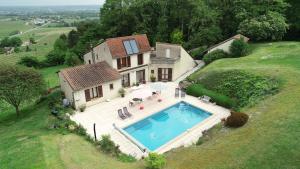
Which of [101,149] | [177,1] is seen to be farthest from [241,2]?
[101,149]

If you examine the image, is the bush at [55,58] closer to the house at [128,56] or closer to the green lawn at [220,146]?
the house at [128,56]

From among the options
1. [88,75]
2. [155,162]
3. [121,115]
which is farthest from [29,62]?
[155,162]

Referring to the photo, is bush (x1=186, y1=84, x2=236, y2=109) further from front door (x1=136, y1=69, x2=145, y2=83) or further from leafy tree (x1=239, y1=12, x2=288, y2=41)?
leafy tree (x1=239, y1=12, x2=288, y2=41)

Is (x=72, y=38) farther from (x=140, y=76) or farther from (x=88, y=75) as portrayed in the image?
(x=88, y=75)

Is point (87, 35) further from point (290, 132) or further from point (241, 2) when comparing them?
point (290, 132)

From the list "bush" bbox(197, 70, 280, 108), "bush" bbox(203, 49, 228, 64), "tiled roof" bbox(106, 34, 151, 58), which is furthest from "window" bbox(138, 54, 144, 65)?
"bush" bbox(203, 49, 228, 64)
